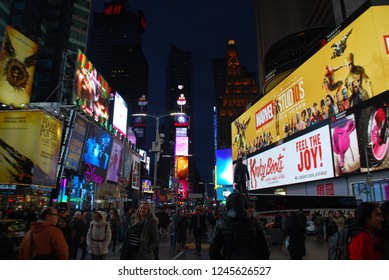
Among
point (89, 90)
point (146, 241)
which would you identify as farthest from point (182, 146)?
point (146, 241)

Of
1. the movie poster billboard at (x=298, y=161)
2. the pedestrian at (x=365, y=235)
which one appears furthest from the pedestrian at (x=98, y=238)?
the movie poster billboard at (x=298, y=161)

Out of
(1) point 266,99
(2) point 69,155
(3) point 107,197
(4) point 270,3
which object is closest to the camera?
(2) point 69,155

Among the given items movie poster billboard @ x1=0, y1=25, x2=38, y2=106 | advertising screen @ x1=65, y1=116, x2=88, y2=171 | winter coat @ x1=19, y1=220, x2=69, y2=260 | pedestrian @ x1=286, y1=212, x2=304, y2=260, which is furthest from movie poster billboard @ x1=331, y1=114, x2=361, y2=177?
movie poster billboard @ x1=0, y1=25, x2=38, y2=106

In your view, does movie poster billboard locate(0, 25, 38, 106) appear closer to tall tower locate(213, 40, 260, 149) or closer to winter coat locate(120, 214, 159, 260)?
winter coat locate(120, 214, 159, 260)

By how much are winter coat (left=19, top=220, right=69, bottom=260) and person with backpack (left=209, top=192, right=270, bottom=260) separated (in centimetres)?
215

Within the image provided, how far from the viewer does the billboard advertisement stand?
30094 millimetres

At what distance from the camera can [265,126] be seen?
40125 mm

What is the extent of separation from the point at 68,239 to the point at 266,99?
1399 inches

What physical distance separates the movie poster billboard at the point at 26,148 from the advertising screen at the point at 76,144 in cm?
282

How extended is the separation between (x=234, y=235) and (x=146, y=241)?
245 cm

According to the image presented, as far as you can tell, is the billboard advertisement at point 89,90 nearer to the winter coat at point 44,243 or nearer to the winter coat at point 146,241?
the winter coat at point 146,241

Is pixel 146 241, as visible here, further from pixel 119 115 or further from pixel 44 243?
pixel 119 115

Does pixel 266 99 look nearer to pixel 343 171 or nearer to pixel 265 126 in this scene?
pixel 265 126
